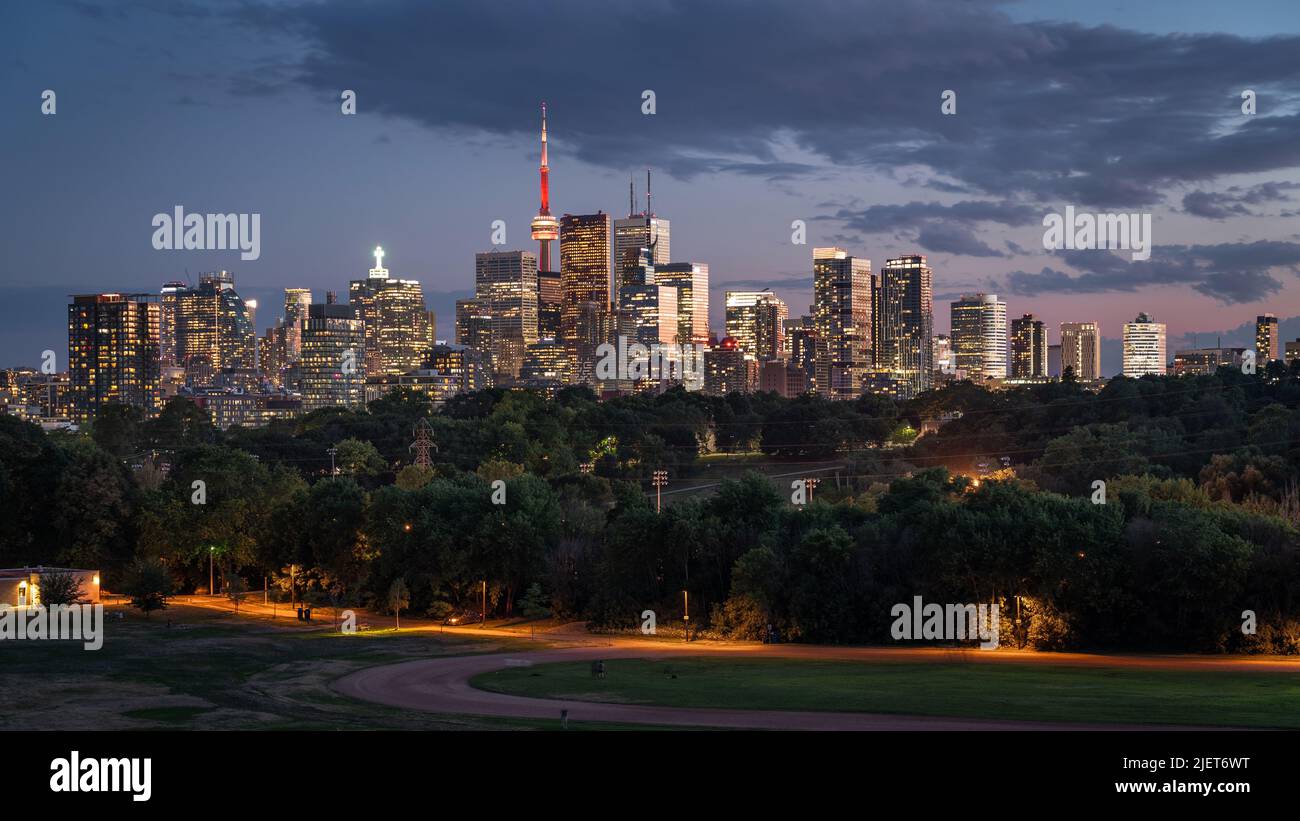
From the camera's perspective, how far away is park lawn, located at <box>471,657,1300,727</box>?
38.3 meters

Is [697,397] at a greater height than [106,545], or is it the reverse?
[697,397]

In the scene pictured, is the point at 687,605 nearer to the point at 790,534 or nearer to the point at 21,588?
the point at 790,534

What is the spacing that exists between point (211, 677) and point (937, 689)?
27.5 m

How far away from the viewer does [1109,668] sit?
170ft

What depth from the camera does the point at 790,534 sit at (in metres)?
69.6

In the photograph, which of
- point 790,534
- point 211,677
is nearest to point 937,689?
point 790,534

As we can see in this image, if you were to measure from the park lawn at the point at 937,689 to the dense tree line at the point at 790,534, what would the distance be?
338 inches

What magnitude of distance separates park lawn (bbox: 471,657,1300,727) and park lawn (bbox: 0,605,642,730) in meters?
6.97

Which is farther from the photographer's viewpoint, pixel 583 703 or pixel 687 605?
pixel 687 605

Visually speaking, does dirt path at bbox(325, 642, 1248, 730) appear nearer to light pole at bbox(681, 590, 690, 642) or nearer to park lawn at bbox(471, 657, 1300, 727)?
park lawn at bbox(471, 657, 1300, 727)

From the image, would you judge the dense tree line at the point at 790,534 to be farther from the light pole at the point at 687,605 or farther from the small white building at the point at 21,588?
the small white building at the point at 21,588
